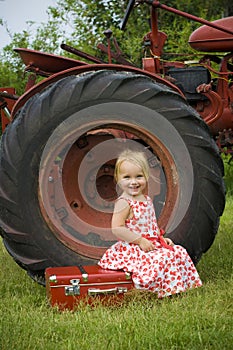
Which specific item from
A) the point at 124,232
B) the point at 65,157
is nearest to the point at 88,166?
the point at 65,157

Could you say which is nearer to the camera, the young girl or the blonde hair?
the young girl

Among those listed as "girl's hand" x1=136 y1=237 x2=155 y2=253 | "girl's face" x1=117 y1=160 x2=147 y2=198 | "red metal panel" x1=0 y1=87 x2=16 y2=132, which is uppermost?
"red metal panel" x1=0 y1=87 x2=16 y2=132

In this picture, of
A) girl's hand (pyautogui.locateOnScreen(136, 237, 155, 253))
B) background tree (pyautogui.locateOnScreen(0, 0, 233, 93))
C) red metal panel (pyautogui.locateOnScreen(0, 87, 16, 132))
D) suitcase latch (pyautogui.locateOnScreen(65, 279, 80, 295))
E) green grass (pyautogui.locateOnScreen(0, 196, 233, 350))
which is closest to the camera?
green grass (pyautogui.locateOnScreen(0, 196, 233, 350))

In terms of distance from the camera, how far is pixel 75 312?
3.05 m

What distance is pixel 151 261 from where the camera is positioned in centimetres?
321

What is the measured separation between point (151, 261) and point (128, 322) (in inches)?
20.9

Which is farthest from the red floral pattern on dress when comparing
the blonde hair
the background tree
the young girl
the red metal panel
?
the background tree

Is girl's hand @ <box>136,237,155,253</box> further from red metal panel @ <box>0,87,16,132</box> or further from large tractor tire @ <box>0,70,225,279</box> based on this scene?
red metal panel @ <box>0,87,16,132</box>

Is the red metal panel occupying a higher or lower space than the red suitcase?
higher

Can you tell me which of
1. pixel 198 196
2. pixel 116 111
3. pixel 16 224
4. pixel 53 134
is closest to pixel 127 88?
pixel 116 111

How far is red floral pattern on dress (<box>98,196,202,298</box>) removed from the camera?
3.18 metres

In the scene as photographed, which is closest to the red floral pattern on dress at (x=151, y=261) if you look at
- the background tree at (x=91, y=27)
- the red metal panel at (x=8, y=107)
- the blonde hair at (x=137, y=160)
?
the blonde hair at (x=137, y=160)

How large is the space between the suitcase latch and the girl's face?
540 mm

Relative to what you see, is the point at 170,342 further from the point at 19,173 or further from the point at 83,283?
the point at 19,173
